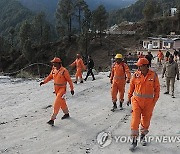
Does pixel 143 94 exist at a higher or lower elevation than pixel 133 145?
higher

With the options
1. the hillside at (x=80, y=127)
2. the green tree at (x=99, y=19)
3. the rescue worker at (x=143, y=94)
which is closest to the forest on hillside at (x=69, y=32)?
the green tree at (x=99, y=19)

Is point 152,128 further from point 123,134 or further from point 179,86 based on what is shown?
point 179,86

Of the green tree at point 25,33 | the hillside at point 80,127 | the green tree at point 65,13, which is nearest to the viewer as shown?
the hillside at point 80,127

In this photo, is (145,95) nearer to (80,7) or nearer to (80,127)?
(80,127)

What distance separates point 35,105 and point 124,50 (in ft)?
181

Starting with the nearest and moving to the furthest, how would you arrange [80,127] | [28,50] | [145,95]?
[145,95]
[80,127]
[28,50]

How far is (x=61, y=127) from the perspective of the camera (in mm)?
9016

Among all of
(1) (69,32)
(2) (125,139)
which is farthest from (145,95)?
(1) (69,32)

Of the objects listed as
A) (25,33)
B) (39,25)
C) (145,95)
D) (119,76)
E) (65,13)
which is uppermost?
(65,13)

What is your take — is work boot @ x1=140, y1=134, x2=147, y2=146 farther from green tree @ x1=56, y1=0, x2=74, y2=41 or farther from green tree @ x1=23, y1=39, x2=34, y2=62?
green tree @ x1=56, y1=0, x2=74, y2=41

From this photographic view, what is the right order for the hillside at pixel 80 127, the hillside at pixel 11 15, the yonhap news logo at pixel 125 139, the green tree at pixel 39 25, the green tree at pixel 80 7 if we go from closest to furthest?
the hillside at pixel 80 127
the yonhap news logo at pixel 125 139
the green tree at pixel 80 7
the green tree at pixel 39 25
the hillside at pixel 11 15

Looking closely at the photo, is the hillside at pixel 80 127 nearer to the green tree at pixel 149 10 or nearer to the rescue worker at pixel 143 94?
the rescue worker at pixel 143 94

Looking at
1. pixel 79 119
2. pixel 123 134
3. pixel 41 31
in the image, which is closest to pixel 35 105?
pixel 79 119

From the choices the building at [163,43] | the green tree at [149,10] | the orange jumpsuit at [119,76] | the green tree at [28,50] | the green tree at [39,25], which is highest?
the green tree at [149,10]
